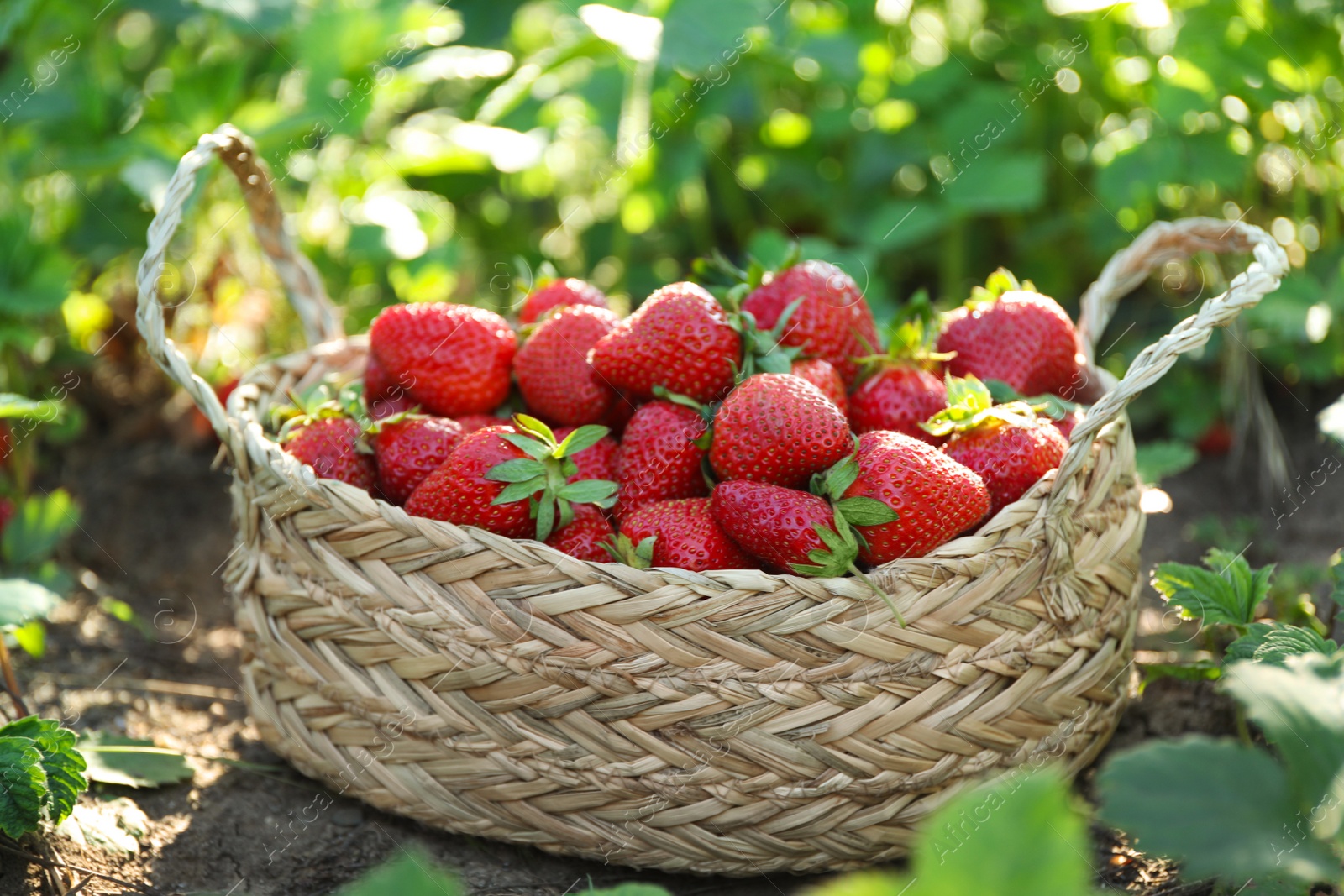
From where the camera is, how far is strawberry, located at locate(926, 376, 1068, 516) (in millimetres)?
1052

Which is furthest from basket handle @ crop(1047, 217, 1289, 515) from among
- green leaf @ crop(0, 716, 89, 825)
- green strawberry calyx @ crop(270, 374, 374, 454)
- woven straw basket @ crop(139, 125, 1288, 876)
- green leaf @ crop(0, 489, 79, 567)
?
green leaf @ crop(0, 489, 79, 567)

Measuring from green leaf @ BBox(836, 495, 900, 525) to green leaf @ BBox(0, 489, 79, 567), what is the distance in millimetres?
1192

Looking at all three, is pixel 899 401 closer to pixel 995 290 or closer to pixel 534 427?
pixel 995 290

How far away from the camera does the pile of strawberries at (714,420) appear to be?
3.23 feet

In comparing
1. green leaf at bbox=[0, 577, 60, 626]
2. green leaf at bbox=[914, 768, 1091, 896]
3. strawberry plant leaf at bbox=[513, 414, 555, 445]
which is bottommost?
green leaf at bbox=[0, 577, 60, 626]

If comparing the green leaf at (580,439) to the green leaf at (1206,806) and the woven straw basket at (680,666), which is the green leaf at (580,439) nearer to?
the woven straw basket at (680,666)

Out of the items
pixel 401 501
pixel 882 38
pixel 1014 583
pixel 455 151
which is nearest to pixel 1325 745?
pixel 1014 583

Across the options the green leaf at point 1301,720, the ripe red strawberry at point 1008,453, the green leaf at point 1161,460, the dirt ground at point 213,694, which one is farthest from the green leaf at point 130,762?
the green leaf at point 1161,460

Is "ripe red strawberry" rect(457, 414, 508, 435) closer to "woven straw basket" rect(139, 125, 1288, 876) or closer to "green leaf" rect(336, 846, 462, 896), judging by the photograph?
"woven straw basket" rect(139, 125, 1288, 876)

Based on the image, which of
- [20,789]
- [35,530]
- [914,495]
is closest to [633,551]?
[914,495]

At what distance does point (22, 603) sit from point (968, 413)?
977 millimetres

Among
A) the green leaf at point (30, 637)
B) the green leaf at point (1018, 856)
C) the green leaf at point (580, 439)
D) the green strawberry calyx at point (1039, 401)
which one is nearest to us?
the green leaf at point (1018, 856)

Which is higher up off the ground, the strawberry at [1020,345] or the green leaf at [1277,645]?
the strawberry at [1020,345]

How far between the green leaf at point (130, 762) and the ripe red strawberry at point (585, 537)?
1.69 ft
